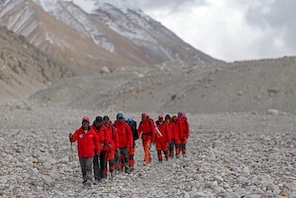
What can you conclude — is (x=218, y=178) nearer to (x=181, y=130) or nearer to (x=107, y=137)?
(x=107, y=137)

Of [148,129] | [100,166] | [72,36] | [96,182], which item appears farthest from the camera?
[72,36]

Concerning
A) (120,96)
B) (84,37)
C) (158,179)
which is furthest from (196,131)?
(84,37)

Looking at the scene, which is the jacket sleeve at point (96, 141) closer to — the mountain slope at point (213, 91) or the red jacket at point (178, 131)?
the red jacket at point (178, 131)

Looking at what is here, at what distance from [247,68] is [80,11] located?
14040 cm

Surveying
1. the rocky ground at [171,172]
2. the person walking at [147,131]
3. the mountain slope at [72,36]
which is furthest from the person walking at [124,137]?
the mountain slope at [72,36]

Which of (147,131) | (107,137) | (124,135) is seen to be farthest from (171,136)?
(107,137)

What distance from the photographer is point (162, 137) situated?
18.2 metres

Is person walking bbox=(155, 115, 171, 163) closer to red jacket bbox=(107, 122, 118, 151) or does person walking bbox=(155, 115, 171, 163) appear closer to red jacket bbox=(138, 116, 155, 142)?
red jacket bbox=(138, 116, 155, 142)

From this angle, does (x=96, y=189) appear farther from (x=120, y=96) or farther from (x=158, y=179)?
(x=120, y=96)

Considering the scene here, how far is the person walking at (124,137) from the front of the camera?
15828 mm

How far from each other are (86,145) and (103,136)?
79 cm

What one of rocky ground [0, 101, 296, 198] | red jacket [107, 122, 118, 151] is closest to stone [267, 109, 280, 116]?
rocky ground [0, 101, 296, 198]

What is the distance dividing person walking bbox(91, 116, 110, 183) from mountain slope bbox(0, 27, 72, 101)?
5915cm

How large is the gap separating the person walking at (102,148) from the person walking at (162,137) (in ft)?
12.0
